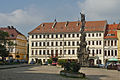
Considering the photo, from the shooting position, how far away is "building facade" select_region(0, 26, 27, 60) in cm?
8833

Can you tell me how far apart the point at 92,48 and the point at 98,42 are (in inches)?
107

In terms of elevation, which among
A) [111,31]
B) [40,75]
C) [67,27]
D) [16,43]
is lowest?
[40,75]

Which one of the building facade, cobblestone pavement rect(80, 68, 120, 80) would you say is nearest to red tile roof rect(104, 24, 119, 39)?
the building facade

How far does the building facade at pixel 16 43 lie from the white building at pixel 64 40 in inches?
392

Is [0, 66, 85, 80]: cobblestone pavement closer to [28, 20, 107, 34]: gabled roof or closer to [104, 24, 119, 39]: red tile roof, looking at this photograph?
[104, 24, 119, 39]: red tile roof

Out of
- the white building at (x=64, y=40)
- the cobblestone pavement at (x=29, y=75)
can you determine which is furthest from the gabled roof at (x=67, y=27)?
the cobblestone pavement at (x=29, y=75)

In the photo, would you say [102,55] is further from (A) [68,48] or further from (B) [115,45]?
(A) [68,48]

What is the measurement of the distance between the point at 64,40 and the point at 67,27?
4752mm

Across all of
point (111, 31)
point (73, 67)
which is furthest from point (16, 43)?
point (73, 67)

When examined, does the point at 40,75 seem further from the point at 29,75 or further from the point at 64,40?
the point at 64,40

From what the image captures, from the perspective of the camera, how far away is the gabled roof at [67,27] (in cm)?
7478

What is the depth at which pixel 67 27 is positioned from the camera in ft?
258

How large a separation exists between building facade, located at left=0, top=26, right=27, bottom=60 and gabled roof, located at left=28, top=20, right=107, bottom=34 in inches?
440

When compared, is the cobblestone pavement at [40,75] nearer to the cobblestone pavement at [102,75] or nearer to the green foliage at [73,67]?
the cobblestone pavement at [102,75]
